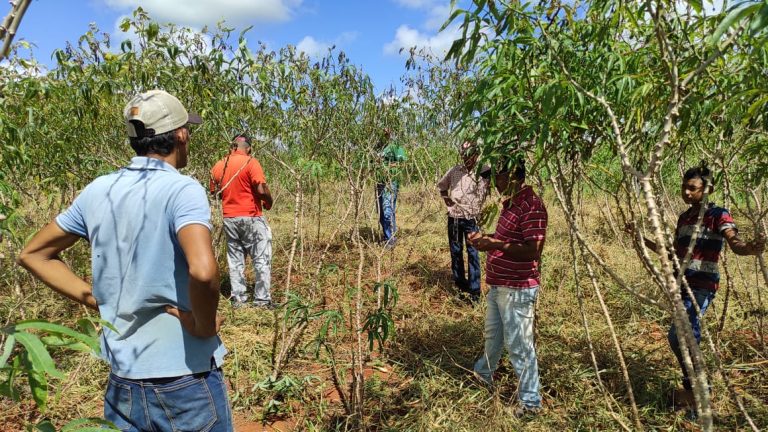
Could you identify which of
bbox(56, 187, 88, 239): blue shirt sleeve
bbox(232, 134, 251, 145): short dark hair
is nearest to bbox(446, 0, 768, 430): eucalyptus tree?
bbox(56, 187, 88, 239): blue shirt sleeve

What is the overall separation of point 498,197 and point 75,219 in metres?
2.44

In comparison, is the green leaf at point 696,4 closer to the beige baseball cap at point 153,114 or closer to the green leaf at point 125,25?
the beige baseball cap at point 153,114

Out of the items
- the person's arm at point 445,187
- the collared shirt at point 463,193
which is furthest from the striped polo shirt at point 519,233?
the person's arm at point 445,187

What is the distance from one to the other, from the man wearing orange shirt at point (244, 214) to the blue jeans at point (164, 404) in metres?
2.84

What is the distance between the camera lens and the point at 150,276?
126 cm

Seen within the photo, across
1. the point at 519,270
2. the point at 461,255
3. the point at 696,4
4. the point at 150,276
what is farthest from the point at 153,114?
the point at 461,255

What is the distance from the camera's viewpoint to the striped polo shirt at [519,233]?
8.21ft

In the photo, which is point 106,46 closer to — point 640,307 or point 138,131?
point 138,131

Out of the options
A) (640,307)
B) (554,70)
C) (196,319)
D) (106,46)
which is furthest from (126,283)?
(640,307)

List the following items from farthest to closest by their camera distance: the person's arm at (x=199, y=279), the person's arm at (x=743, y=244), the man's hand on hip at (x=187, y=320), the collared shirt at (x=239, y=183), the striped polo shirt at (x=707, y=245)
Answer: the collared shirt at (x=239, y=183)
the striped polo shirt at (x=707, y=245)
the person's arm at (x=743, y=244)
the man's hand on hip at (x=187, y=320)
the person's arm at (x=199, y=279)

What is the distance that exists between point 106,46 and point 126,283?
9.09 ft

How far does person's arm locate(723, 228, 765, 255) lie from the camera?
229 centimetres

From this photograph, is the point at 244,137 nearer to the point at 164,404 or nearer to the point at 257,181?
the point at 257,181

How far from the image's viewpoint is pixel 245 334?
3.96 metres
